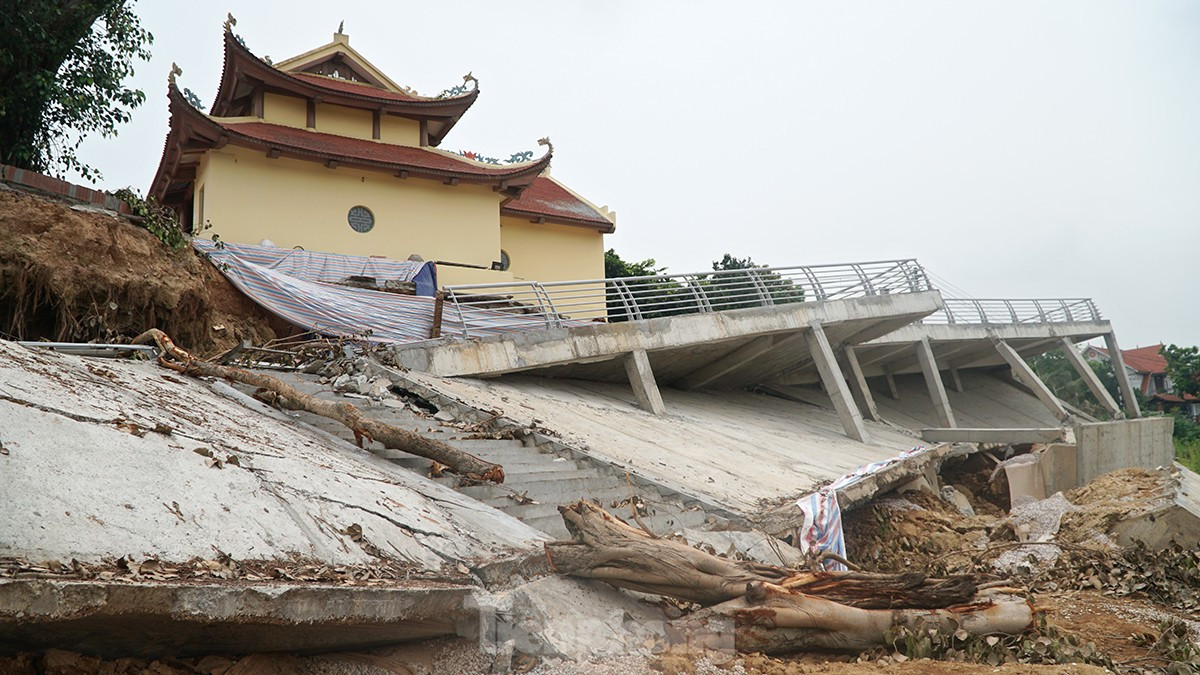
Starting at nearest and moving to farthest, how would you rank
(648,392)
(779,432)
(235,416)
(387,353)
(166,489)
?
(166,489) → (235,416) → (387,353) → (648,392) → (779,432)

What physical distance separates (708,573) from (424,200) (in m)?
18.1

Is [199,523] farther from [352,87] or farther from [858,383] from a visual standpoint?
[352,87]

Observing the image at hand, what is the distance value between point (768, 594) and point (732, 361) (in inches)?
481

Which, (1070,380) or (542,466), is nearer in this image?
A: (542,466)

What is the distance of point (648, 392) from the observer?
14547 millimetres

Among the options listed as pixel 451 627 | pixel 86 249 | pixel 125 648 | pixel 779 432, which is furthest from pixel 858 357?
pixel 125 648

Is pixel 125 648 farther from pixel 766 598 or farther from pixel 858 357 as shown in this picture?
pixel 858 357

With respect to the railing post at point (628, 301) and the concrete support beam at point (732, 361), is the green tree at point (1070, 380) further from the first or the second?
the railing post at point (628, 301)

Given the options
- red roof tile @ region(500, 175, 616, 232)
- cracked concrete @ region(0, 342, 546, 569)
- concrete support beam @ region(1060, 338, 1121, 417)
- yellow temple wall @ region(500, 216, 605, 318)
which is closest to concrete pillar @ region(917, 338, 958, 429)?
concrete support beam @ region(1060, 338, 1121, 417)

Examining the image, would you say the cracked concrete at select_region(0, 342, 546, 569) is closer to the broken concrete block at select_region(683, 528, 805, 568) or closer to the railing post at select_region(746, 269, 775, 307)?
the broken concrete block at select_region(683, 528, 805, 568)

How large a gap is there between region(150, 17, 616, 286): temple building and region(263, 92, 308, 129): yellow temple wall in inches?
0.9

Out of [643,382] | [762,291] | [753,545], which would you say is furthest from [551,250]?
[753,545]

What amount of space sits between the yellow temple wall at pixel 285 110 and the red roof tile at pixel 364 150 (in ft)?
0.91

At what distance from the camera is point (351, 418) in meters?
8.02
